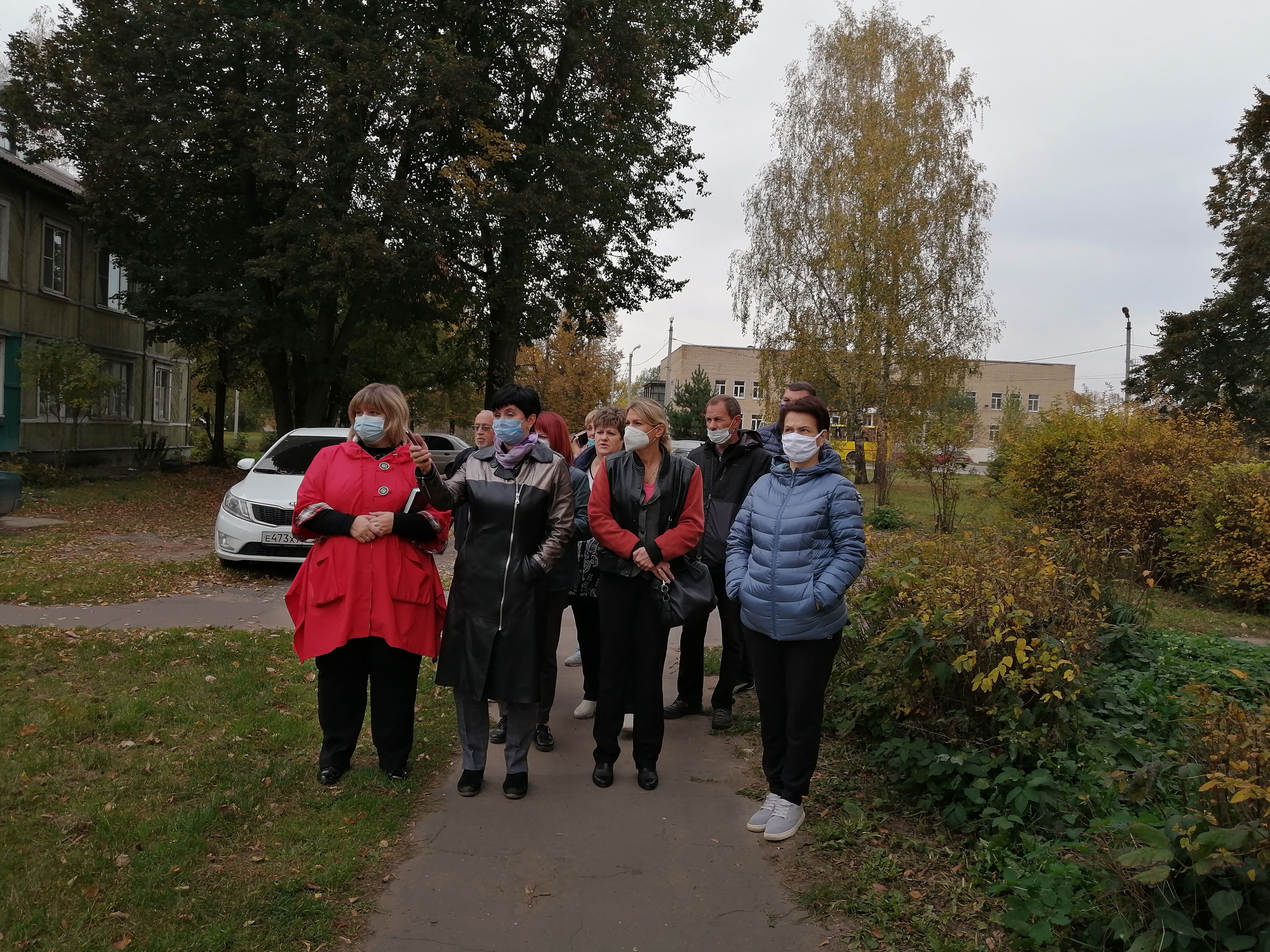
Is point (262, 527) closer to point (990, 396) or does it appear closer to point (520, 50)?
point (520, 50)

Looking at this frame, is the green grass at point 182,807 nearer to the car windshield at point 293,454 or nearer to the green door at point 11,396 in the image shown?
the car windshield at point 293,454

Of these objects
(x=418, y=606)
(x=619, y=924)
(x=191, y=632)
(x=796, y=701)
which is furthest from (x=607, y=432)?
(x=191, y=632)

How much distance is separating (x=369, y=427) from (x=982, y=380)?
78.8 metres

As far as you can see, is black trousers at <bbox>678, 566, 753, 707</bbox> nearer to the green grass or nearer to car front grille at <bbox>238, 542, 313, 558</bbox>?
the green grass

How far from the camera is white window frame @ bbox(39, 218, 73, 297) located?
2347 cm

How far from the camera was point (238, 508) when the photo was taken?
10234mm

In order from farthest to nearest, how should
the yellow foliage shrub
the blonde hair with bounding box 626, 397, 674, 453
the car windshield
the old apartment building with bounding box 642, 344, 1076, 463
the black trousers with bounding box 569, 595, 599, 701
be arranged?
the old apartment building with bounding box 642, 344, 1076, 463, the car windshield, the black trousers with bounding box 569, 595, 599, 701, the blonde hair with bounding box 626, 397, 674, 453, the yellow foliage shrub

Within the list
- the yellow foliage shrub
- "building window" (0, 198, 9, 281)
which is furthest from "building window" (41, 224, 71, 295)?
the yellow foliage shrub

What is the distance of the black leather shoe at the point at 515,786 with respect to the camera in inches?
177

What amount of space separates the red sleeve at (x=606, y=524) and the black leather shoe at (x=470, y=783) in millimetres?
1304

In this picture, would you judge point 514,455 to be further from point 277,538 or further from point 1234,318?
point 1234,318

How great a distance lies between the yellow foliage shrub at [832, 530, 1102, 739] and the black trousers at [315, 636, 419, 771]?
2442 mm

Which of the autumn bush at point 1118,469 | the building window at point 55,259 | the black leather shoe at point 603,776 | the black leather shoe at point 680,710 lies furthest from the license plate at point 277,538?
the building window at point 55,259

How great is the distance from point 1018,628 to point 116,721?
15.8 ft
